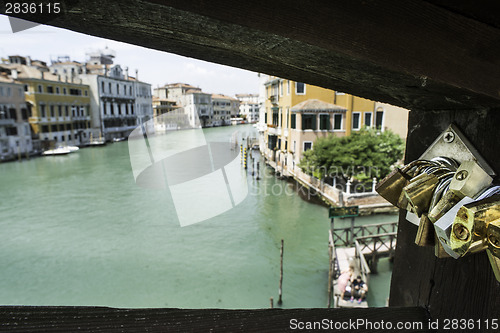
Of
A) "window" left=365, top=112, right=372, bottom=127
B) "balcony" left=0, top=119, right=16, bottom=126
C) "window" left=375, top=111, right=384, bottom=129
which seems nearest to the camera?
"window" left=365, top=112, right=372, bottom=127

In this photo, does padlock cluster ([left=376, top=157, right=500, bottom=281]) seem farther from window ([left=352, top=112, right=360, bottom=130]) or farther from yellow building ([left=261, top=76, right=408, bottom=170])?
window ([left=352, top=112, right=360, bottom=130])

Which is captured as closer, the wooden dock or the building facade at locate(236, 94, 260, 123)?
the wooden dock

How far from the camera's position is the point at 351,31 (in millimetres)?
353

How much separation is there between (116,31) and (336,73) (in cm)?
30

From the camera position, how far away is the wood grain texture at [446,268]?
0.47 m

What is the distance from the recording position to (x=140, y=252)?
8484 mm

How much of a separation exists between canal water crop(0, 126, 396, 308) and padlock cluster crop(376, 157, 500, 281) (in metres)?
6.18

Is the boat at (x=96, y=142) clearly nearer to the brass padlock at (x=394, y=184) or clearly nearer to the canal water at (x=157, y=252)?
the canal water at (x=157, y=252)

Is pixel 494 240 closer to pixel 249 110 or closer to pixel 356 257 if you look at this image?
pixel 356 257

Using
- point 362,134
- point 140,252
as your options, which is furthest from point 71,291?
point 362,134

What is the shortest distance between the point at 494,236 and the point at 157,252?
344 inches

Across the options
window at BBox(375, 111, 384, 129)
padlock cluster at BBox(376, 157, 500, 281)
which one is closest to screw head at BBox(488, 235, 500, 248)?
padlock cluster at BBox(376, 157, 500, 281)

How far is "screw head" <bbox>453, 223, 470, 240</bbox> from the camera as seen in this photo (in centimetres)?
38

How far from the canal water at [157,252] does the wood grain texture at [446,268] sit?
6.01m
